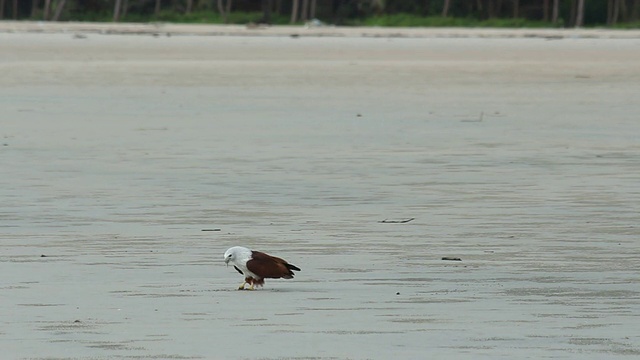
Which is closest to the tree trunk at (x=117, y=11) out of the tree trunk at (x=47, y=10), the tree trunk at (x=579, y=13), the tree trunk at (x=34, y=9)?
the tree trunk at (x=47, y=10)

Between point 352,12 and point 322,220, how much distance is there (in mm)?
78840

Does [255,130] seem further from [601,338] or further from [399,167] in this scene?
[601,338]

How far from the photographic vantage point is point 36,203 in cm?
1276

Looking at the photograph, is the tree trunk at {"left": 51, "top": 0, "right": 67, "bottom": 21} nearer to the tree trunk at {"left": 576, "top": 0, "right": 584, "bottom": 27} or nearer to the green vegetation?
the green vegetation

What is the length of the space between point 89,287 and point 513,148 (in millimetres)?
9901

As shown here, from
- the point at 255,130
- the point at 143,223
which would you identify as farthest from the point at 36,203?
the point at 255,130

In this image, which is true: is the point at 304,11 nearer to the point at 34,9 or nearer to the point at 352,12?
the point at 352,12

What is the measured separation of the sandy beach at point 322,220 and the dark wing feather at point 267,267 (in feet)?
0.48

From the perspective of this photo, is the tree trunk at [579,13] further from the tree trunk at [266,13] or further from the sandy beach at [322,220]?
the sandy beach at [322,220]

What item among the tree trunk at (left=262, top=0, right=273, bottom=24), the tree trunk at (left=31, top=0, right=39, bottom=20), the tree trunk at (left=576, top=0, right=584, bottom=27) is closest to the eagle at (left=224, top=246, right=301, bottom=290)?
the tree trunk at (left=576, top=0, right=584, bottom=27)

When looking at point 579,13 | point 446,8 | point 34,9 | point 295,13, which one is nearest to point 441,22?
point 446,8

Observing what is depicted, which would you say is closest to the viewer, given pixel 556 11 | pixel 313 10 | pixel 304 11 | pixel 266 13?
pixel 556 11

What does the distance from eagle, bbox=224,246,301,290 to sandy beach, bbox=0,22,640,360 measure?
0.11 meters

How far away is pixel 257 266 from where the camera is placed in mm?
8234
